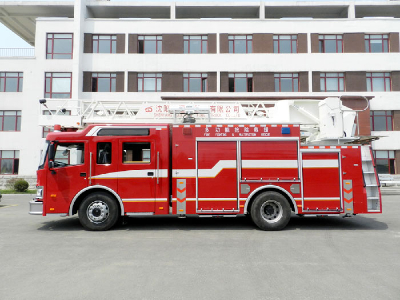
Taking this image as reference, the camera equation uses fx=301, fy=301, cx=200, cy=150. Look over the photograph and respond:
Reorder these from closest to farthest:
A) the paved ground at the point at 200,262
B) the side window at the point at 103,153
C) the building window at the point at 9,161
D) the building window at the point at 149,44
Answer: the paved ground at the point at 200,262 < the side window at the point at 103,153 < the building window at the point at 9,161 < the building window at the point at 149,44

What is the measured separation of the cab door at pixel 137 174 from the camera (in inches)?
310

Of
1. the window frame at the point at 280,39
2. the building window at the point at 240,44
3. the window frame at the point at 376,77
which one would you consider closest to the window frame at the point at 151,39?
the building window at the point at 240,44

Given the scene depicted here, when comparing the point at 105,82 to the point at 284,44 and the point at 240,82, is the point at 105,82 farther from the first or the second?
the point at 284,44

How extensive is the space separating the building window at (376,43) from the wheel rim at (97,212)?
29.1 metres

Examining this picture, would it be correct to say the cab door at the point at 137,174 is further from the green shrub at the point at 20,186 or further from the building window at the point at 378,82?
the building window at the point at 378,82

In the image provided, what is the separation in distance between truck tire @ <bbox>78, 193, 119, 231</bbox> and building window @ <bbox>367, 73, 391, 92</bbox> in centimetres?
2769

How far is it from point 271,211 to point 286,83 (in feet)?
71.6

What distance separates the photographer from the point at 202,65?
27359mm

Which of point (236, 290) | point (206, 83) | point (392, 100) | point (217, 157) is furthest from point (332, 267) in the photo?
point (392, 100)

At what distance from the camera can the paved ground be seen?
4160 millimetres

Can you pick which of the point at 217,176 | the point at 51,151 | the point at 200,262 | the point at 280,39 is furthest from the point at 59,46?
the point at 200,262

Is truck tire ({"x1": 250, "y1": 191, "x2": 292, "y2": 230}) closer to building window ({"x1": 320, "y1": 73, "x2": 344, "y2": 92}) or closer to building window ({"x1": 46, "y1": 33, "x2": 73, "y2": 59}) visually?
building window ({"x1": 320, "y1": 73, "x2": 344, "y2": 92})

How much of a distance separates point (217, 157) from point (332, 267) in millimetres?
3863

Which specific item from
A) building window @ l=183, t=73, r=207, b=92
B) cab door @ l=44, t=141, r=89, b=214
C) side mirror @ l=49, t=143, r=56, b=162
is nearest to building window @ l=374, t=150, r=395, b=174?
building window @ l=183, t=73, r=207, b=92
